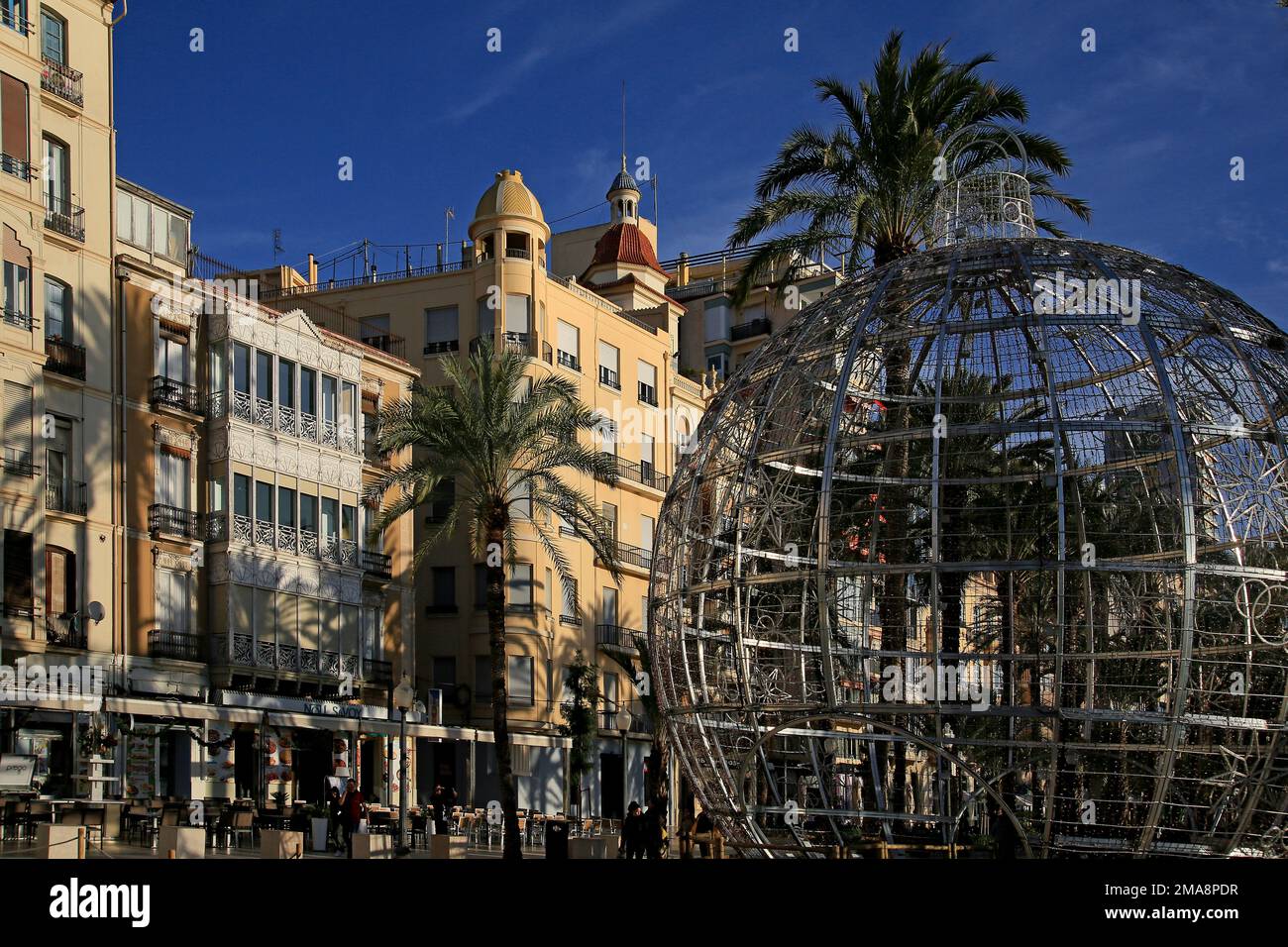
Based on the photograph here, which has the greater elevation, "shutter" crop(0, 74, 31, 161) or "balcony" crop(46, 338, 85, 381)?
"shutter" crop(0, 74, 31, 161)

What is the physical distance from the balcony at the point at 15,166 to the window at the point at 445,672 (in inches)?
831

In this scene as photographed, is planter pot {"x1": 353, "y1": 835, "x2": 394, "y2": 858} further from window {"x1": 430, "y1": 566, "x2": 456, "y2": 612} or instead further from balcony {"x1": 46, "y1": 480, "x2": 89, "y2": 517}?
window {"x1": 430, "y1": 566, "x2": 456, "y2": 612}

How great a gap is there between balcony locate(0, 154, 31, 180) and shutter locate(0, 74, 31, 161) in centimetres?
9

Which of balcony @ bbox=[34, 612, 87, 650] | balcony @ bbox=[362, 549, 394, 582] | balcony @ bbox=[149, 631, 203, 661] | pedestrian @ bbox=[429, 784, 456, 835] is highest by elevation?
balcony @ bbox=[362, 549, 394, 582]

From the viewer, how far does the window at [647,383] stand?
199 ft

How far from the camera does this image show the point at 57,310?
124 ft

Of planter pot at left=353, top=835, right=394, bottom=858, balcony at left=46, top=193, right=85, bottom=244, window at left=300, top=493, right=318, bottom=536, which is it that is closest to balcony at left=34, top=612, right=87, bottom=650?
planter pot at left=353, top=835, right=394, bottom=858

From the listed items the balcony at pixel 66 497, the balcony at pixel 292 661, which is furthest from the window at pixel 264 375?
the balcony at pixel 66 497

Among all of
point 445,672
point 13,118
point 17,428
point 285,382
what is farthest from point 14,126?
point 445,672

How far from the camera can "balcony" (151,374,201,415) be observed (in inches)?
1577

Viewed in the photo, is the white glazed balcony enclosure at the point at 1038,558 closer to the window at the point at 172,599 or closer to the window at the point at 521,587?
the window at the point at 172,599

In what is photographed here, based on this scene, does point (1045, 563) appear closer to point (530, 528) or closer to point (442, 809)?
point (442, 809)
